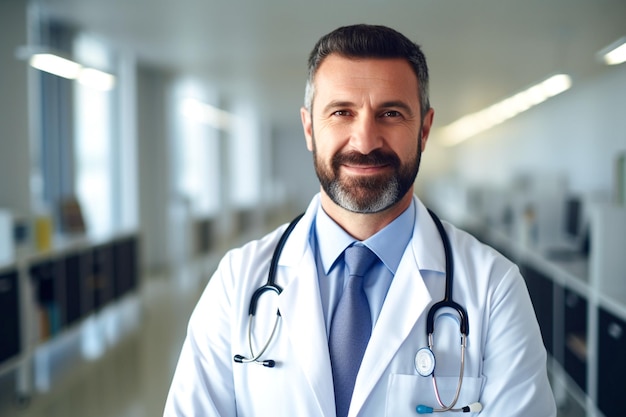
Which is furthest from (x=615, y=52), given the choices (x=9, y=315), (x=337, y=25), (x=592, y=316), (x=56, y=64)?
(x=56, y=64)

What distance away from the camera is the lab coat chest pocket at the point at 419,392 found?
118 cm

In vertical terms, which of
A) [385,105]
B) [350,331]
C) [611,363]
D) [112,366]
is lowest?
[112,366]

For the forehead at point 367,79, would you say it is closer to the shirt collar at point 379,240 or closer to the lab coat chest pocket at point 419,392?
the shirt collar at point 379,240

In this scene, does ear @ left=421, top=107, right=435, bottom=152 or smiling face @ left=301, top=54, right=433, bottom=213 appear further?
ear @ left=421, top=107, right=435, bottom=152

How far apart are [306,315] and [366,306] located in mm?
122

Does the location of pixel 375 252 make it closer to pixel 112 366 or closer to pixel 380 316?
pixel 380 316

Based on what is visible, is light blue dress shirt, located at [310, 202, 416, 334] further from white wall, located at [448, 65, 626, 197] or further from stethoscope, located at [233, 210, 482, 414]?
white wall, located at [448, 65, 626, 197]

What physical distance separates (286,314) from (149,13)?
4865mm

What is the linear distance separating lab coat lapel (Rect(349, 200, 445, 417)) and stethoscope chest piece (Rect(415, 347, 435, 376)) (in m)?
0.04

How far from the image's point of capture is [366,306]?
50.1 inches

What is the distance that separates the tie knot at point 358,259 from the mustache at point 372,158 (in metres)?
0.19

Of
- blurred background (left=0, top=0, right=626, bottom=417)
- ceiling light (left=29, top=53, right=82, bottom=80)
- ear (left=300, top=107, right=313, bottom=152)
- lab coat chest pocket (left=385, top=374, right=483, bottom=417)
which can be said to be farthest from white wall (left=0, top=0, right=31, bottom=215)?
lab coat chest pocket (left=385, top=374, right=483, bottom=417)

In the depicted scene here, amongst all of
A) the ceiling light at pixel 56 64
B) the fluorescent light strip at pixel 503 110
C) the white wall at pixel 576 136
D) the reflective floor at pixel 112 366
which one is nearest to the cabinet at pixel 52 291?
the reflective floor at pixel 112 366

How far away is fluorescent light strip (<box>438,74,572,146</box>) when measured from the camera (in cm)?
587
